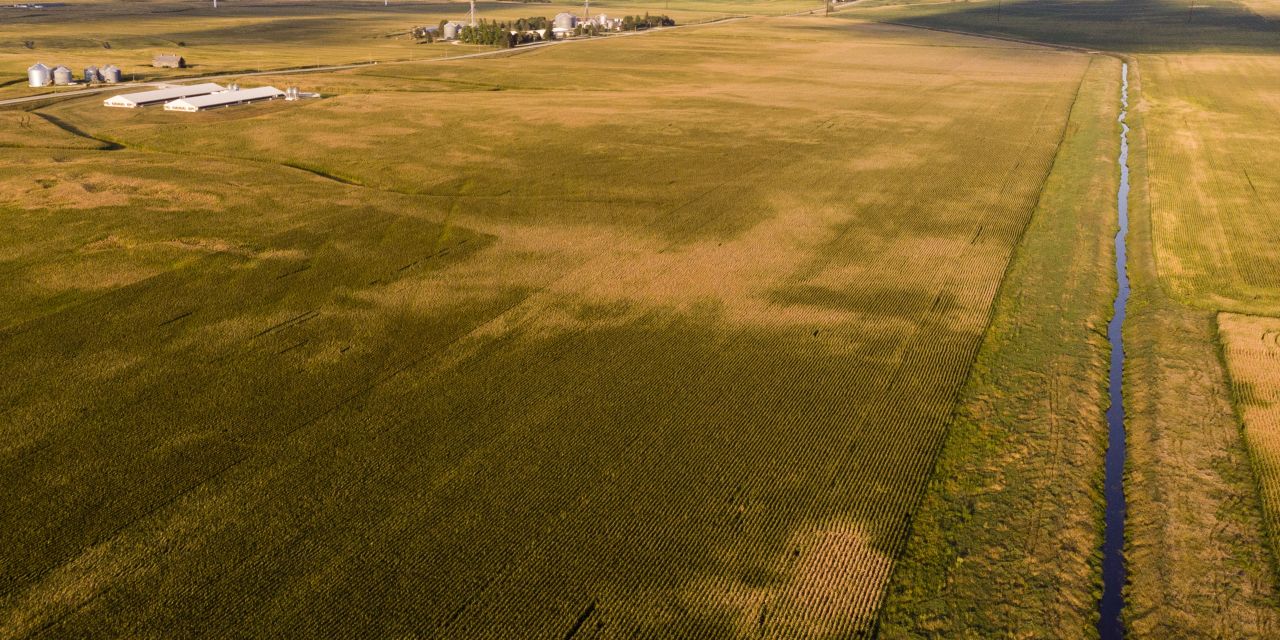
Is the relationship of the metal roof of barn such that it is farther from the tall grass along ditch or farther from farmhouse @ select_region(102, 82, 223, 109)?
the tall grass along ditch

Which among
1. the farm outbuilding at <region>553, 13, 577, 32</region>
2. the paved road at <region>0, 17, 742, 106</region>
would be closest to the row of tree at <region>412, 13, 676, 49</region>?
the farm outbuilding at <region>553, 13, 577, 32</region>

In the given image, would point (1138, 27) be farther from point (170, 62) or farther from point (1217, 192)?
point (170, 62)

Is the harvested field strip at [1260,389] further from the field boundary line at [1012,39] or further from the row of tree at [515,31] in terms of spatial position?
the row of tree at [515,31]

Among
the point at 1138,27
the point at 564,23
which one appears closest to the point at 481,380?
the point at 564,23

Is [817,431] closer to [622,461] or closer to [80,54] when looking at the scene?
[622,461]

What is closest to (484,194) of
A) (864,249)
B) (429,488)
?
(864,249)
